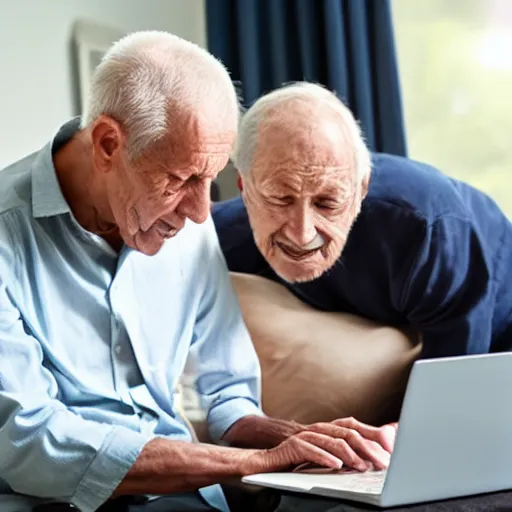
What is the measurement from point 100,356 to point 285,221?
38 cm

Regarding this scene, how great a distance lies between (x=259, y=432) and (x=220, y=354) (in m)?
0.17

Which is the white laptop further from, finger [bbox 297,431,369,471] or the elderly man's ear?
the elderly man's ear

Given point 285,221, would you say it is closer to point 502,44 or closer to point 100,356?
point 100,356

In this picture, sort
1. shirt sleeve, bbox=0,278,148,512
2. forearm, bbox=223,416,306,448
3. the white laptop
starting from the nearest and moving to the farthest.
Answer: the white laptop, shirt sleeve, bbox=0,278,148,512, forearm, bbox=223,416,306,448

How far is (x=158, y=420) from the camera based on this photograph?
57.2 inches

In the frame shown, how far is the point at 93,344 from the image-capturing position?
1379mm

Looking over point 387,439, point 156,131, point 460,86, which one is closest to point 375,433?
point 387,439

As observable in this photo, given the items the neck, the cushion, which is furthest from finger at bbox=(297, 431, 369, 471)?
the neck

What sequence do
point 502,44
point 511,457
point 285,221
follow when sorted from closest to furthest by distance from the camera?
point 511,457 → point 285,221 → point 502,44

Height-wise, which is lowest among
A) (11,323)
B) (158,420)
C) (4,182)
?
(158,420)

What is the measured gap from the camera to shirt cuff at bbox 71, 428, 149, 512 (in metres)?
1.22

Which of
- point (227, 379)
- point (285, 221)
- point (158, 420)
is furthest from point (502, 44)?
point (158, 420)

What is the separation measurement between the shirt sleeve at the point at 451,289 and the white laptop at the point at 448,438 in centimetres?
44

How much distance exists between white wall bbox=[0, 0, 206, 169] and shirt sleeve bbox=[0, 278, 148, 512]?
0.88 m
